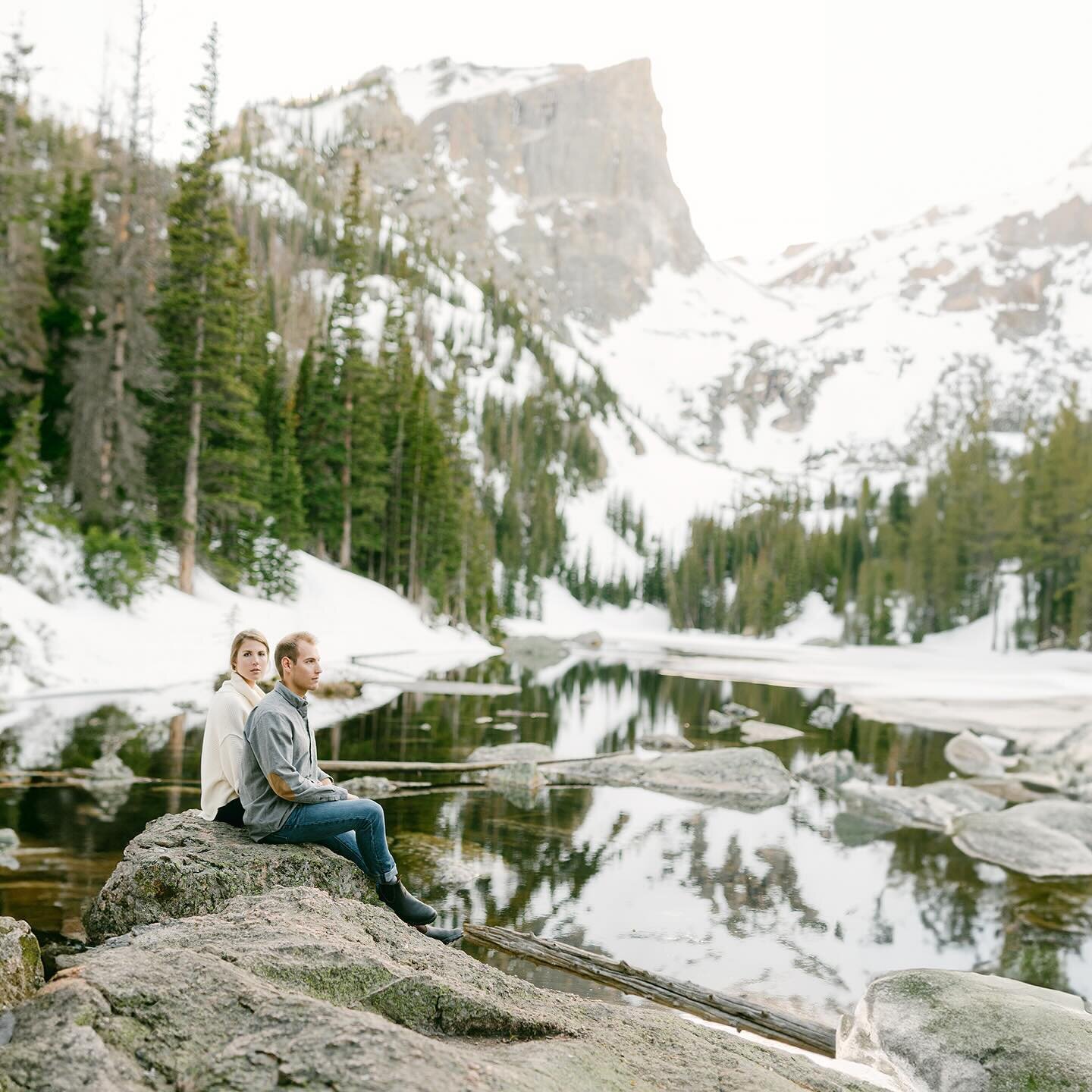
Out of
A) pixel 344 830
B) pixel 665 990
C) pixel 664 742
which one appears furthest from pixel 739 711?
pixel 344 830

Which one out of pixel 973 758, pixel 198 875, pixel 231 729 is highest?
pixel 231 729

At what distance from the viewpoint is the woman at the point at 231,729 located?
17.9ft

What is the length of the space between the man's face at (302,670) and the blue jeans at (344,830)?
2.41ft

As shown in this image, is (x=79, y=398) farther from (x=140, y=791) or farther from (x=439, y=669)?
(x=140, y=791)

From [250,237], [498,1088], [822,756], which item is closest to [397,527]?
[822,756]

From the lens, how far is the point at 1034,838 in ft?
37.7

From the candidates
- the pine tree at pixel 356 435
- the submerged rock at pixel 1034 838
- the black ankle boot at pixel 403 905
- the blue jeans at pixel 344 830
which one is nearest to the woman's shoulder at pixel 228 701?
the blue jeans at pixel 344 830

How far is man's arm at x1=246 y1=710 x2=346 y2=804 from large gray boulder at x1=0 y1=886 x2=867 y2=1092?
0.74 meters

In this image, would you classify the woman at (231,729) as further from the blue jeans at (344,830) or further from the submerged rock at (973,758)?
the submerged rock at (973,758)

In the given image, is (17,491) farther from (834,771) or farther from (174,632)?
(834,771)

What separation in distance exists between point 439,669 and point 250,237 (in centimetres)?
8805

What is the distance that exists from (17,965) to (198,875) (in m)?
2.02

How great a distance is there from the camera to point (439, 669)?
31156 mm

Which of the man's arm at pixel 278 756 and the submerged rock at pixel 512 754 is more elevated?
the man's arm at pixel 278 756
